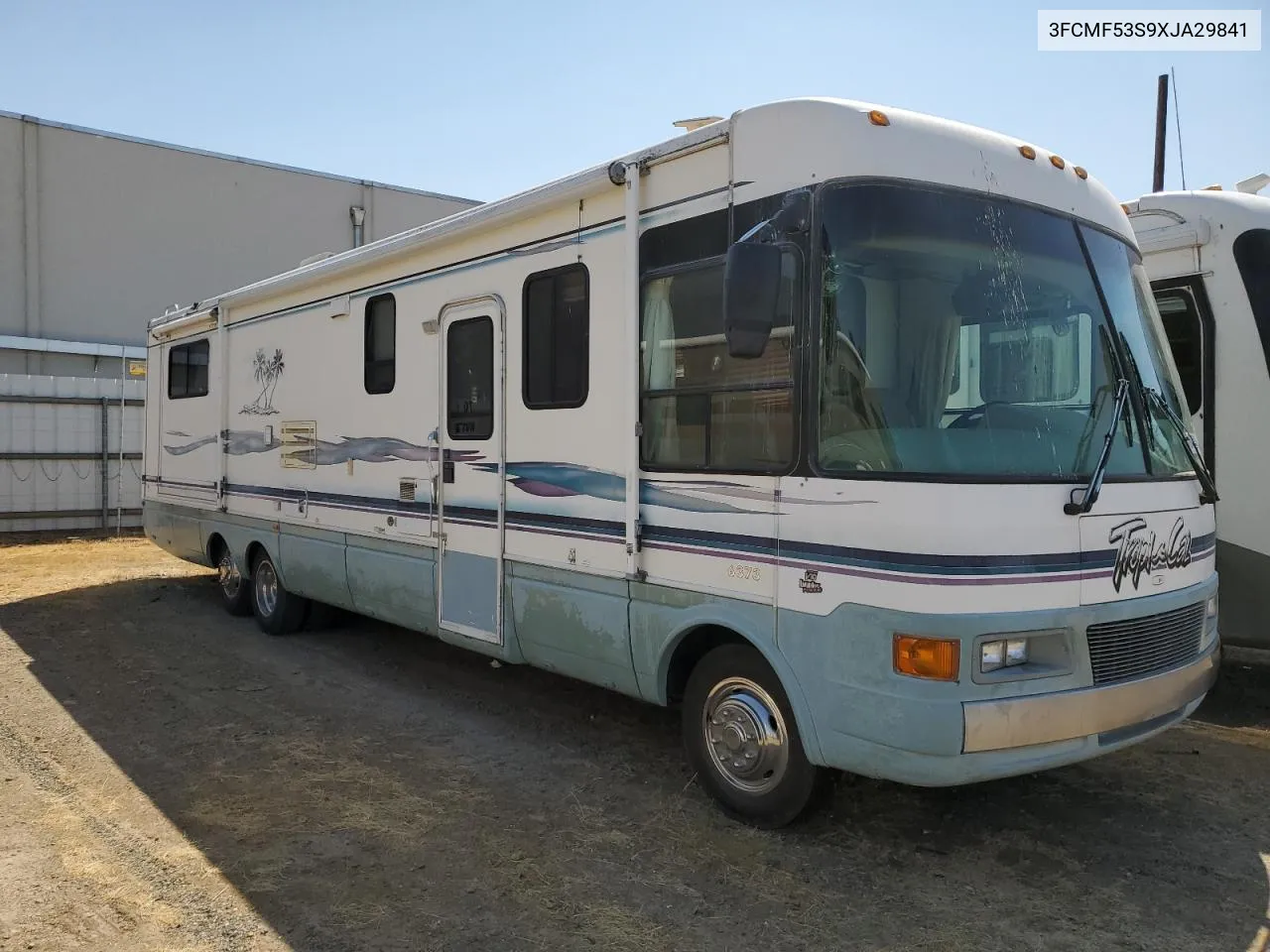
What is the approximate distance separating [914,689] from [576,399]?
2301mm

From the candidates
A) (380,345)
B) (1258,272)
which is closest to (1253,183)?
(1258,272)

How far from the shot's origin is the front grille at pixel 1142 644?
12.7 ft

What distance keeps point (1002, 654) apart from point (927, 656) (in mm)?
300

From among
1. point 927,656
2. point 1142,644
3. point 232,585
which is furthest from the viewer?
point 232,585

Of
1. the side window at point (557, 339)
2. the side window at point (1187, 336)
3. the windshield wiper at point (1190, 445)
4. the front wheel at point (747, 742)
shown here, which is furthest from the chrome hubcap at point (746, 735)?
the side window at point (1187, 336)

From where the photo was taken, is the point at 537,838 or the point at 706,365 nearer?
the point at 537,838

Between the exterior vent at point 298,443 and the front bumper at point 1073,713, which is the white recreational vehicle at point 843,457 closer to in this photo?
the front bumper at point 1073,713

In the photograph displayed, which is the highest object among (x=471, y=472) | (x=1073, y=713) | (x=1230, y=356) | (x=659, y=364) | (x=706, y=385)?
(x=1230, y=356)

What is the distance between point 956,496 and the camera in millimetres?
3629

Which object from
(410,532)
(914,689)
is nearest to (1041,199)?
(914,689)

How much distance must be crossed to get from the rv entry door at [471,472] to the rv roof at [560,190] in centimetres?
49

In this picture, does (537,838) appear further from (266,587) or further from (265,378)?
(265,378)

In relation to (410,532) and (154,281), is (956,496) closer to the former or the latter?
(410,532)

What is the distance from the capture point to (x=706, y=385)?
174 inches
